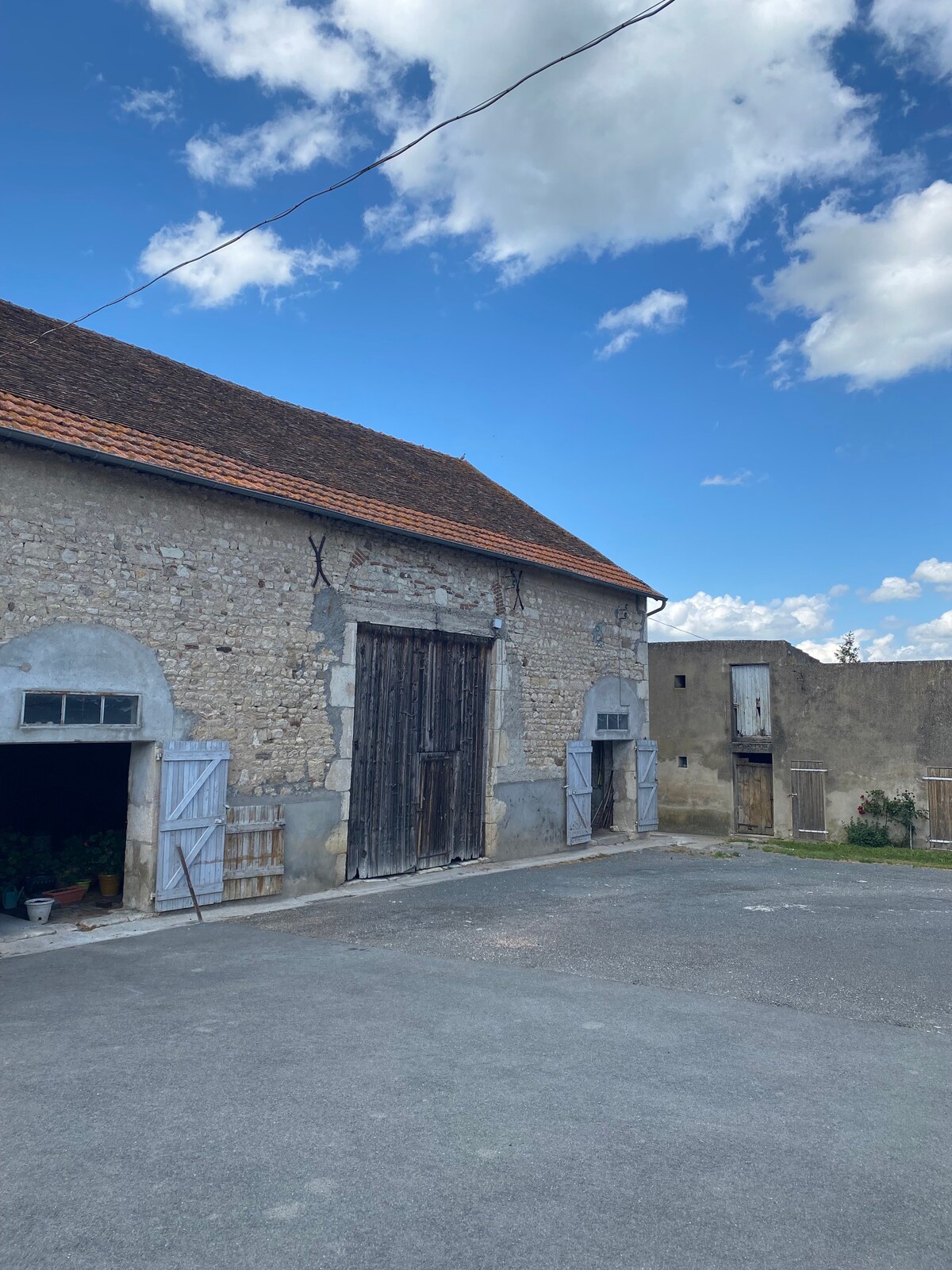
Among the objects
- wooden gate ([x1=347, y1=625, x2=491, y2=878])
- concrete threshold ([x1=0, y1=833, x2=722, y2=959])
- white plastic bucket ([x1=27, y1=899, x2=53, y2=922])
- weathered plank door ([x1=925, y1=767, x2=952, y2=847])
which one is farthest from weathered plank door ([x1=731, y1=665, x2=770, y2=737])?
white plastic bucket ([x1=27, y1=899, x2=53, y2=922])

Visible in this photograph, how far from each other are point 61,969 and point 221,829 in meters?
2.52

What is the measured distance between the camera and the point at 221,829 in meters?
9.12

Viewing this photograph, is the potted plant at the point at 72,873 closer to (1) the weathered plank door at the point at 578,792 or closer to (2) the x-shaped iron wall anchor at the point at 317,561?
(2) the x-shaped iron wall anchor at the point at 317,561

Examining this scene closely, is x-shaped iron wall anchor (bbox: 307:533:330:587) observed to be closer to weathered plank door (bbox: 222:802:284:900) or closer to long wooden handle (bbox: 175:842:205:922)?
weathered plank door (bbox: 222:802:284:900)

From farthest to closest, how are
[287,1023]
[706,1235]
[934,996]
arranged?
1. [934,996]
2. [287,1023]
3. [706,1235]

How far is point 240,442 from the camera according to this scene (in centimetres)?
1047

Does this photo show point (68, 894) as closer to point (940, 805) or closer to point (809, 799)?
point (809, 799)

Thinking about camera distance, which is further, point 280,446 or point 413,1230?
point 280,446

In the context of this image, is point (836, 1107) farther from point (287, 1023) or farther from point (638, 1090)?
point (287, 1023)

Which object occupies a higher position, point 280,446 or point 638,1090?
point 280,446

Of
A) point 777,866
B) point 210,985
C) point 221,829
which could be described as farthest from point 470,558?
point 210,985

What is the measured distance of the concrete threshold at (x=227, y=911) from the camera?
7.68m

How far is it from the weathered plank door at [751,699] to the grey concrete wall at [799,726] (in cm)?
14

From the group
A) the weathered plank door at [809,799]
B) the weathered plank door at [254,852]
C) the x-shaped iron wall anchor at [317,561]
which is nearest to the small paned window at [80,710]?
the weathered plank door at [254,852]
